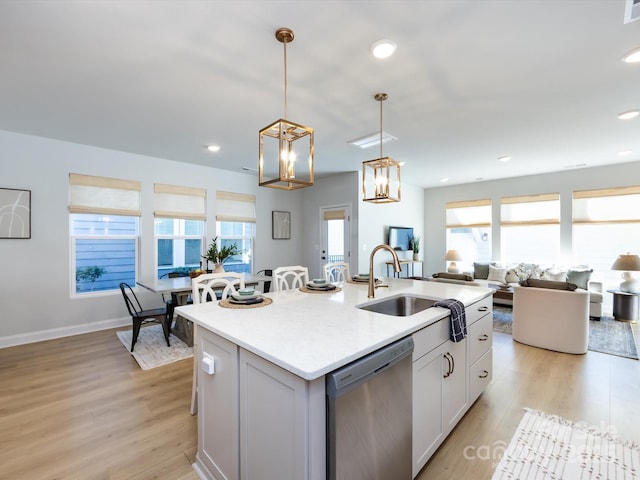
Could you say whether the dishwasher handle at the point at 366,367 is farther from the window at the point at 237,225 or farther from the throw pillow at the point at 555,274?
the throw pillow at the point at 555,274

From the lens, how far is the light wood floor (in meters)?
1.82

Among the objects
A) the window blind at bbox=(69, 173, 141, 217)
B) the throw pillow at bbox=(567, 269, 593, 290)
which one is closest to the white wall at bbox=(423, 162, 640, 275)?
the throw pillow at bbox=(567, 269, 593, 290)

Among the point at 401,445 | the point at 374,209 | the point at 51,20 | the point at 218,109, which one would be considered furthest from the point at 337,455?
the point at 374,209

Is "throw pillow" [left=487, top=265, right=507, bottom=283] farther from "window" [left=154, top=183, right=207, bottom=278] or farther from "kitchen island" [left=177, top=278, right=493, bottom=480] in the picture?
"window" [left=154, top=183, right=207, bottom=278]

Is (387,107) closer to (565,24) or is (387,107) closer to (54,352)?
(565,24)

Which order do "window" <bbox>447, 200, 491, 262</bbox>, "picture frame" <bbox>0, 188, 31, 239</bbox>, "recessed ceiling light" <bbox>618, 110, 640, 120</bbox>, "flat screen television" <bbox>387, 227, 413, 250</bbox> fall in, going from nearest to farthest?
"recessed ceiling light" <bbox>618, 110, 640, 120</bbox>
"picture frame" <bbox>0, 188, 31, 239</bbox>
"flat screen television" <bbox>387, 227, 413, 250</bbox>
"window" <bbox>447, 200, 491, 262</bbox>

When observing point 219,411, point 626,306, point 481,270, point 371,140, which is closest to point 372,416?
point 219,411

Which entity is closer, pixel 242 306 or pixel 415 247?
pixel 242 306

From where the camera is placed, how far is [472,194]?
713 cm

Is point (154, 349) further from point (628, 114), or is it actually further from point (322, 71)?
point (628, 114)

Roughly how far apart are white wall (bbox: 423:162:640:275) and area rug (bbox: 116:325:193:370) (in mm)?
6297

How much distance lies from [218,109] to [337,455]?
312 cm

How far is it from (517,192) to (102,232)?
7861 millimetres

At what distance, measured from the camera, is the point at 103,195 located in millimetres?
4434
